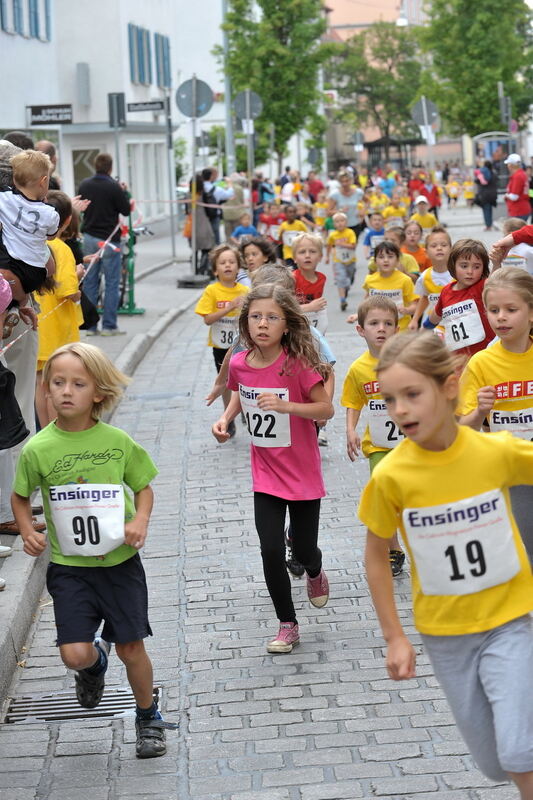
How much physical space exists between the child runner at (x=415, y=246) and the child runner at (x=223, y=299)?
17.3ft

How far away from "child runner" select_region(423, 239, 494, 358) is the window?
4066cm

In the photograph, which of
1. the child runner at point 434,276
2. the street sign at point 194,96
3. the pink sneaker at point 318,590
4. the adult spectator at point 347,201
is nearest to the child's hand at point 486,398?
the pink sneaker at point 318,590

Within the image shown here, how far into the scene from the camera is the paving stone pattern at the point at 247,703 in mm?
4980

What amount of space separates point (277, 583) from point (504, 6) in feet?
189

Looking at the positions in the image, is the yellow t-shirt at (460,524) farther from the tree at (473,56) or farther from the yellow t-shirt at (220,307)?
the tree at (473,56)

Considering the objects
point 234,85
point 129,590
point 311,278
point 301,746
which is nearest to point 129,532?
point 129,590

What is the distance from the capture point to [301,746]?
209 inches

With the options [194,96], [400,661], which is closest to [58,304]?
[400,661]

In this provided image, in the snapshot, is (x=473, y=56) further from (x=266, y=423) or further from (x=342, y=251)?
(x=266, y=423)

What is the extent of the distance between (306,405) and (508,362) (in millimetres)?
881

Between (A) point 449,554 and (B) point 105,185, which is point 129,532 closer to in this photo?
(A) point 449,554

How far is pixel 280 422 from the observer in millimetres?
6441

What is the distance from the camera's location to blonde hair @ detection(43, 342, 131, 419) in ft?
17.0

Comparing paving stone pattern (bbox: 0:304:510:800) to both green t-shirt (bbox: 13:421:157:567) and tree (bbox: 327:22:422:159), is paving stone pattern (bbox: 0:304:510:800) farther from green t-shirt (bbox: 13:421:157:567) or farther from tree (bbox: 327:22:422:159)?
tree (bbox: 327:22:422:159)
